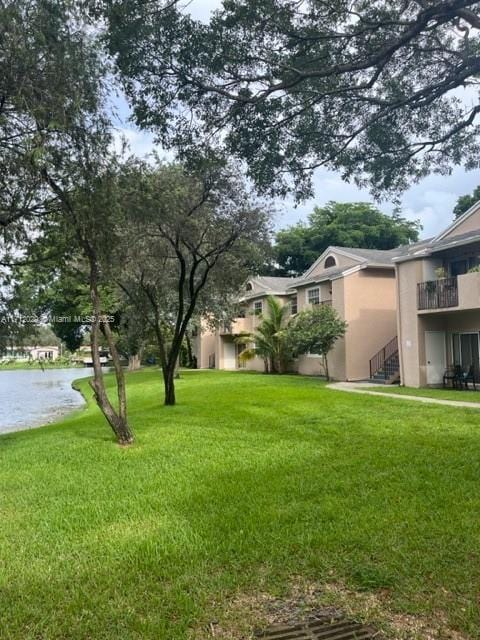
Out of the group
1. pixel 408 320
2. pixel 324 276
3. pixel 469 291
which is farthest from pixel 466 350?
pixel 324 276

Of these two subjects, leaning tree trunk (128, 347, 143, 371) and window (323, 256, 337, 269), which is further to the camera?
leaning tree trunk (128, 347, 143, 371)

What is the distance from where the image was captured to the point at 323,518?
4.76m

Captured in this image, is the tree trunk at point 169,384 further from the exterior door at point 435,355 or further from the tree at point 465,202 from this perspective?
the tree at point 465,202

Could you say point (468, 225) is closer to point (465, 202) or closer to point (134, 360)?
point (465, 202)

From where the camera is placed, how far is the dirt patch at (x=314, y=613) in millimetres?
2979

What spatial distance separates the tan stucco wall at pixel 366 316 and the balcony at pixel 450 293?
3.80 metres

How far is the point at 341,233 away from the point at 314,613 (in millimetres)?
42467

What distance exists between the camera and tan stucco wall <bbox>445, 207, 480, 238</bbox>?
741 inches

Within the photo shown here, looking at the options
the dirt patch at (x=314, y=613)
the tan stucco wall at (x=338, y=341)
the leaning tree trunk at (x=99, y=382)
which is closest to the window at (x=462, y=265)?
the tan stucco wall at (x=338, y=341)

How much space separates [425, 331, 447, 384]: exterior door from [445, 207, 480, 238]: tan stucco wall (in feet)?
12.7

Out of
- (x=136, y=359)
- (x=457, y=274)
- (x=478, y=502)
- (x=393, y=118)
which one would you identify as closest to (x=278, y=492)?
(x=478, y=502)

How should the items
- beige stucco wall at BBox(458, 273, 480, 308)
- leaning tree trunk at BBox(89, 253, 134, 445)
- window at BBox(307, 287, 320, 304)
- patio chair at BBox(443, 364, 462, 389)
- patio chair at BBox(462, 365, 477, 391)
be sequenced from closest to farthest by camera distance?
1. leaning tree trunk at BBox(89, 253, 134, 445)
2. beige stucco wall at BBox(458, 273, 480, 308)
3. patio chair at BBox(462, 365, 477, 391)
4. patio chair at BBox(443, 364, 462, 389)
5. window at BBox(307, 287, 320, 304)

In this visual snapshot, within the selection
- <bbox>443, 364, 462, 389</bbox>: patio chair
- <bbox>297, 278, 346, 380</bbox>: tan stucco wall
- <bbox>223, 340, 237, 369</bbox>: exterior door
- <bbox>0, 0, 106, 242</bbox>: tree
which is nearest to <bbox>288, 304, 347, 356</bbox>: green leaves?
<bbox>297, 278, 346, 380</bbox>: tan stucco wall

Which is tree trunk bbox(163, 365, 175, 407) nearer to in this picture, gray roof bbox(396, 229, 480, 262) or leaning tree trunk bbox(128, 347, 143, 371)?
gray roof bbox(396, 229, 480, 262)
